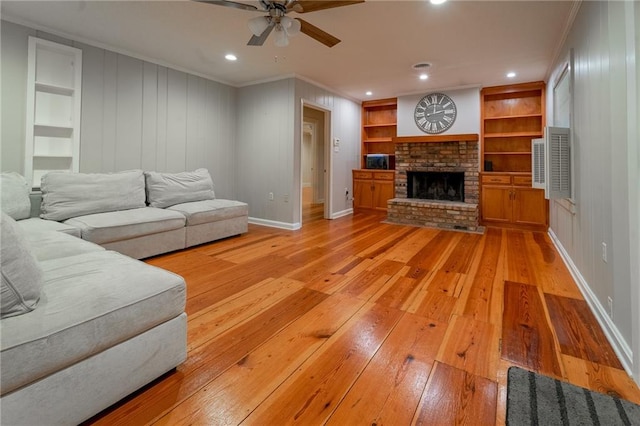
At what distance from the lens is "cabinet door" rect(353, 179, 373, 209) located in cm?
688

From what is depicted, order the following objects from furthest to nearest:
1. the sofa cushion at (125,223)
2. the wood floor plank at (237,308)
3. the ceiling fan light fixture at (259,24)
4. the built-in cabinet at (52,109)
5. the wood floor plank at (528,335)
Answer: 1. the built-in cabinet at (52,109)
2. the sofa cushion at (125,223)
3. the ceiling fan light fixture at (259,24)
4. the wood floor plank at (237,308)
5. the wood floor plank at (528,335)

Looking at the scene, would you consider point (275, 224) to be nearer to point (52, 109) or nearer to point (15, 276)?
point (52, 109)

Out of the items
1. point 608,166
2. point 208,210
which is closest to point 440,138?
point 608,166

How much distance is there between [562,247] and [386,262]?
7.00 feet

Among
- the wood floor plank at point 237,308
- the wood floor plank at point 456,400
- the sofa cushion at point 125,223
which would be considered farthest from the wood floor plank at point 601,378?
the sofa cushion at point 125,223

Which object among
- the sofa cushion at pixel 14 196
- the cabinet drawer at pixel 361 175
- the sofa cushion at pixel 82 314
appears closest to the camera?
the sofa cushion at pixel 82 314

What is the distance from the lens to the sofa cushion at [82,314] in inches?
40.8

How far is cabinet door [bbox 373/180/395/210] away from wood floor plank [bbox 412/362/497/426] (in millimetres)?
5220

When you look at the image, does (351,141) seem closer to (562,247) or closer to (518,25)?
(518,25)

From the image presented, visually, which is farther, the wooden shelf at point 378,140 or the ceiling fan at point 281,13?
the wooden shelf at point 378,140

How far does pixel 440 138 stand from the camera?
5.69 meters

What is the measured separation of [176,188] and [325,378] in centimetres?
357

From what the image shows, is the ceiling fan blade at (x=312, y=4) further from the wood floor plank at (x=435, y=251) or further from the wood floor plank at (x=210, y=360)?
the wood floor plank at (x=435, y=251)

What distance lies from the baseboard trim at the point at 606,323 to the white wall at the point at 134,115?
16.3 ft
